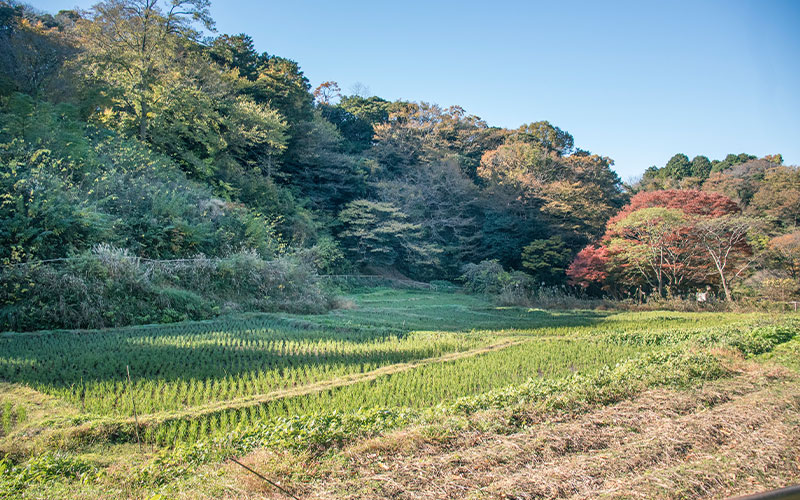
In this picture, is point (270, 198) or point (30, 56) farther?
point (270, 198)

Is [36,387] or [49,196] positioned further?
[49,196]

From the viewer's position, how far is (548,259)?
80.8 ft

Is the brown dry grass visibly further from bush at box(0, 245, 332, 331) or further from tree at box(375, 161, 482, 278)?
tree at box(375, 161, 482, 278)

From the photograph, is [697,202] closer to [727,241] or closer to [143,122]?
[727,241]

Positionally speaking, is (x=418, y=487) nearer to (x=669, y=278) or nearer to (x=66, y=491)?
(x=66, y=491)

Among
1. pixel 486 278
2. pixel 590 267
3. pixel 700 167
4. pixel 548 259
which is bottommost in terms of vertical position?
pixel 486 278

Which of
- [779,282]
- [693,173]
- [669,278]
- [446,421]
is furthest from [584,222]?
[446,421]

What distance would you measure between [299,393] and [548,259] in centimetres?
2162

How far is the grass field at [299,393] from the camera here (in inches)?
127

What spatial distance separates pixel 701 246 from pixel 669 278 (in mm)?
1819

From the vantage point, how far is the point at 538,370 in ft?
23.0

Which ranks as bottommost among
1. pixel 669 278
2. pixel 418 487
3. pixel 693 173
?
pixel 418 487

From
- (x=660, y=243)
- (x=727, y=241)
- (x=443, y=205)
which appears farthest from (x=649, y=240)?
(x=443, y=205)

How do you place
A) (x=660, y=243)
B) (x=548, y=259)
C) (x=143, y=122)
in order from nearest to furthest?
(x=143, y=122) < (x=660, y=243) < (x=548, y=259)
